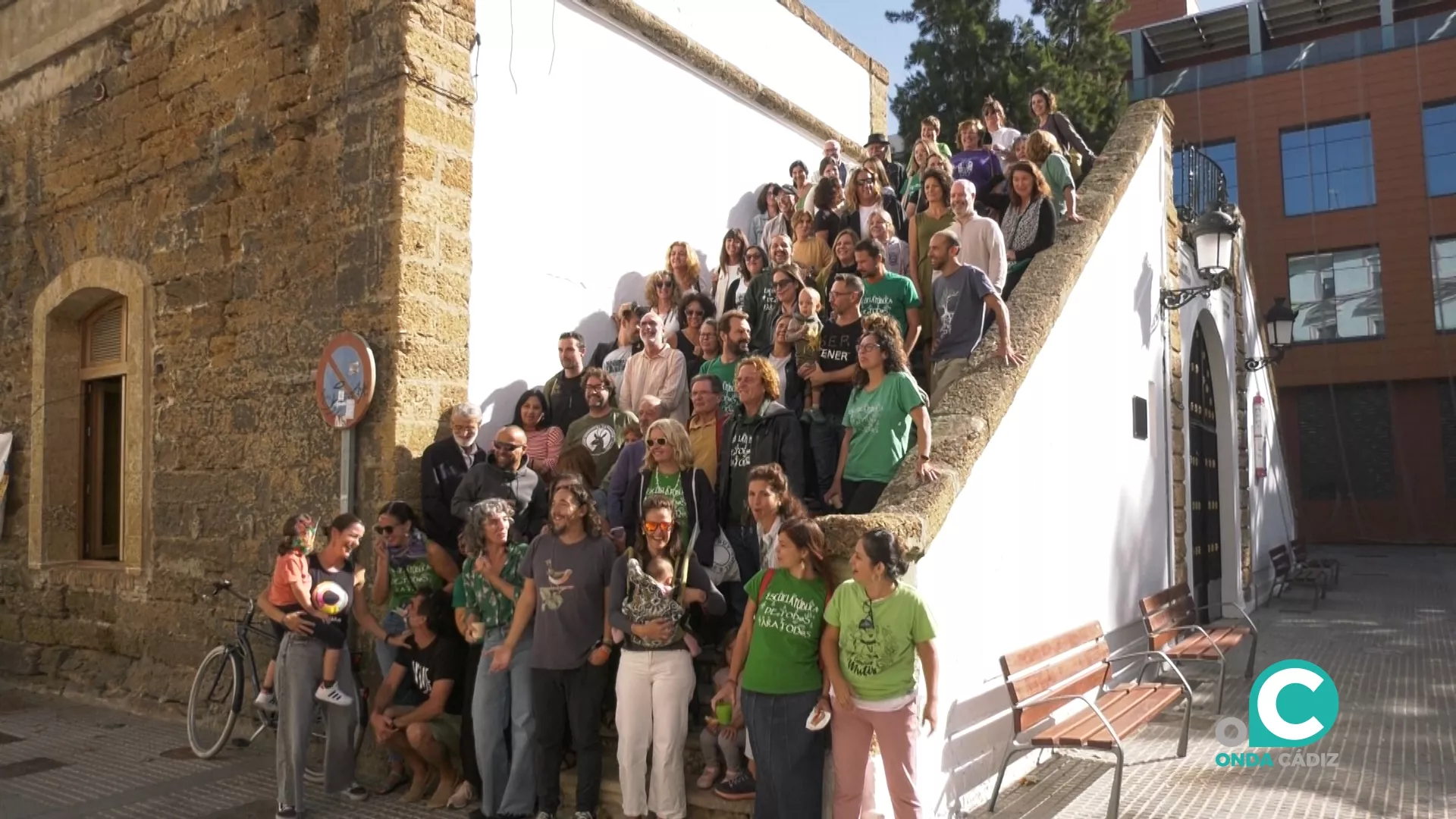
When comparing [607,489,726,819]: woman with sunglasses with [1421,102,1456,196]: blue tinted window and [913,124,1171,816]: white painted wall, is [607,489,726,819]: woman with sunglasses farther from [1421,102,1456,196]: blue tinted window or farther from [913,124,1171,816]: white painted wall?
[1421,102,1456,196]: blue tinted window

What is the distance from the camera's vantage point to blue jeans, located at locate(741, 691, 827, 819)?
4.16 metres

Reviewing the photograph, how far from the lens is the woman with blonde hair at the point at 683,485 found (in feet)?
17.0

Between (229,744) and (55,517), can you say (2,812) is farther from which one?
(55,517)

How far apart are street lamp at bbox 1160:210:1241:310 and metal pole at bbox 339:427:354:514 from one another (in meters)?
6.26

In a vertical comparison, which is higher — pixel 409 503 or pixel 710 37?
pixel 710 37

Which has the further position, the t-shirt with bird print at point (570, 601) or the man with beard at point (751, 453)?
the man with beard at point (751, 453)

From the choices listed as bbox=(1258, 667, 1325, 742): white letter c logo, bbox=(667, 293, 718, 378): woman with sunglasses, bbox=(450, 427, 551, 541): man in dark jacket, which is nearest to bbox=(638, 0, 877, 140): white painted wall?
bbox=(667, 293, 718, 378): woman with sunglasses

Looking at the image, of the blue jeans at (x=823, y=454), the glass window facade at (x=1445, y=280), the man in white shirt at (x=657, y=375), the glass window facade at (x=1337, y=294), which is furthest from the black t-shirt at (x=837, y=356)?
the glass window facade at (x=1445, y=280)

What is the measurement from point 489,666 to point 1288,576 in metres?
10.6

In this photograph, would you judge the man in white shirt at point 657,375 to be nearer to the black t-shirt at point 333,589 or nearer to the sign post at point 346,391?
the sign post at point 346,391

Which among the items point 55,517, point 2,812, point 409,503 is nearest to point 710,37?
point 409,503

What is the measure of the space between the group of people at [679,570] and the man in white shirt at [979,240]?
1 centimetres

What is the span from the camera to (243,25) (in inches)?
294

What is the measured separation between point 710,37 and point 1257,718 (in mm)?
7142
